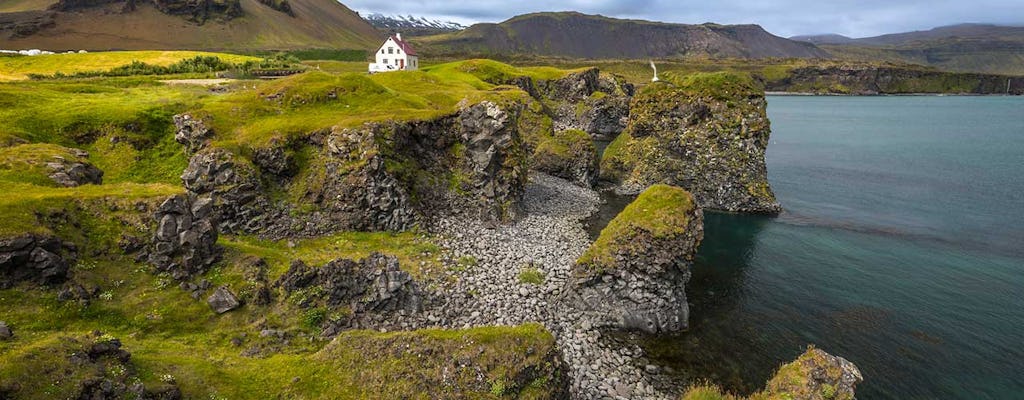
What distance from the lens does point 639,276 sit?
88.7ft

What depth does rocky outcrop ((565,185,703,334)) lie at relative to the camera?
26.8 meters

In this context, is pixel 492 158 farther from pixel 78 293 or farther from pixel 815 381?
pixel 815 381

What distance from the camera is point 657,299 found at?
2692cm

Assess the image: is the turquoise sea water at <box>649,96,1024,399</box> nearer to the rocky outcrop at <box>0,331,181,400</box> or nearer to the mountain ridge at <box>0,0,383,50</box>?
the rocky outcrop at <box>0,331,181,400</box>

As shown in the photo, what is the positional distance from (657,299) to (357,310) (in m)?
17.6

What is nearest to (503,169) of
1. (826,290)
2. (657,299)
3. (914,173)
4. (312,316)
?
(657,299)

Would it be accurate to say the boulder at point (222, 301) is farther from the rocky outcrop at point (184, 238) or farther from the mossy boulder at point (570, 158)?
the mossy boulder at point (570, 158)

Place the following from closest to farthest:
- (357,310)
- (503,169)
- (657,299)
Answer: (357,310) < (657,299) < (503,169)

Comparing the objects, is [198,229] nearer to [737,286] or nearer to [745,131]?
[737,286]

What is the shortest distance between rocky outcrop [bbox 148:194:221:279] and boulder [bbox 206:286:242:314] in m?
1.91

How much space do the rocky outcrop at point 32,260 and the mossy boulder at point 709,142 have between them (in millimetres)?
51710

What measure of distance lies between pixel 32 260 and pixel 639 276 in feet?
95.3

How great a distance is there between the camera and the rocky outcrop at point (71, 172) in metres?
25.6

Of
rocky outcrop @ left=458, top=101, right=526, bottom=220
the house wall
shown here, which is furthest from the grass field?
rocky outcrop @ left=458, top=101, right=526, bottom=220
